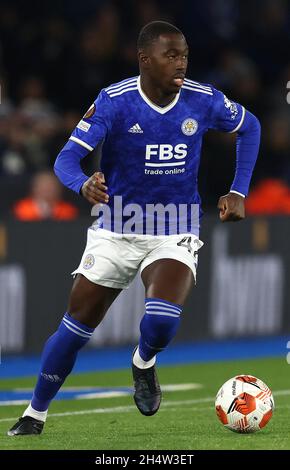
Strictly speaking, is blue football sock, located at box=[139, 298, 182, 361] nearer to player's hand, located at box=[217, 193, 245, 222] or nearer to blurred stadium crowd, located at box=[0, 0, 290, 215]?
player's hand, located at box=[217, 193, 245, 222]

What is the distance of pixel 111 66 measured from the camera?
15.4m

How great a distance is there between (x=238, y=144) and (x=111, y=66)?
24.3 feet

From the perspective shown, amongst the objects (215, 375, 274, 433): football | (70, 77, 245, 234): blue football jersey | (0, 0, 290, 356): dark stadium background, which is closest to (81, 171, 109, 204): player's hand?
(70, 77, 245, 234): blue football jersey

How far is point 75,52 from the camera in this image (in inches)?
607

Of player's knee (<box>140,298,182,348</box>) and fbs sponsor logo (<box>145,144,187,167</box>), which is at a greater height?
fbs sponsor logo (<box>145,144,187,167</box>)

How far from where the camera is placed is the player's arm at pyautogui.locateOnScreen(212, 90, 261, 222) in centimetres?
773

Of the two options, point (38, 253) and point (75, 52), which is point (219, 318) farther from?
point (75, 52)

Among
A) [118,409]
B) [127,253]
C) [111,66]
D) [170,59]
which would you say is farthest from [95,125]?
[111,66]

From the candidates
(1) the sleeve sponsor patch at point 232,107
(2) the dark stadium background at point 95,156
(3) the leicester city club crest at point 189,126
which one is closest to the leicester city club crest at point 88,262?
(3) the leicester city club crest at point 189,126

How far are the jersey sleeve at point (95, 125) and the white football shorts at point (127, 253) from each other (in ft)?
1.90

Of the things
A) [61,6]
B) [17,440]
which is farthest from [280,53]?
[17,440]

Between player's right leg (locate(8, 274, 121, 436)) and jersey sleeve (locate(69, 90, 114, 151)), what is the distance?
29.7 inches

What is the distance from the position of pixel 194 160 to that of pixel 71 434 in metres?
1.70

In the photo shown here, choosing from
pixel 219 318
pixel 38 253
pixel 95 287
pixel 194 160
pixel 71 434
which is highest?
pixel 194 160
